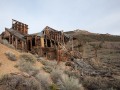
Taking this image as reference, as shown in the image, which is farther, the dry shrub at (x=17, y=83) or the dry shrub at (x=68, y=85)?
the dry shrub at (x=68, y=85)

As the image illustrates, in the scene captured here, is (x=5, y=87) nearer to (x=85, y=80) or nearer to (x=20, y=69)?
(x=20, y=69)

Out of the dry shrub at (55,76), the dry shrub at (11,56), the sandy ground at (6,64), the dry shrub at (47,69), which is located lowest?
the dry shrub at (55,76)

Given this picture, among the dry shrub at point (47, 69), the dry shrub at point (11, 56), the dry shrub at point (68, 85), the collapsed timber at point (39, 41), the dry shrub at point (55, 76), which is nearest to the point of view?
the dry shrub at point (68, 85)

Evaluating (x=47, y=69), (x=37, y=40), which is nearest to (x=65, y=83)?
(x=47, y=69)

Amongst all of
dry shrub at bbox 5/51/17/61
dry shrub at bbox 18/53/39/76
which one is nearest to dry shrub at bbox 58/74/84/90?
dry shrub at bbox 18/53/39/76

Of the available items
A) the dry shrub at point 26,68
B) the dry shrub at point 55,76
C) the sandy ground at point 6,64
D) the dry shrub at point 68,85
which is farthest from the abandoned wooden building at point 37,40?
the dry shrub at point 68,85

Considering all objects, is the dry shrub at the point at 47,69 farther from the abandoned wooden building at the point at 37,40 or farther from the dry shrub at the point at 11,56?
the abandoned wooden building at the point at 37,40

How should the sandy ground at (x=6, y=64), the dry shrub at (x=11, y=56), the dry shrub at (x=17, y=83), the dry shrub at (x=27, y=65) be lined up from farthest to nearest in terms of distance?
1. the dry shrub at (x=11, y=56)
2. the dry shrub at (x=27, y=65)
3. the sandy ground at (x=6, y=64)
4. the dry shrub at (x=17, y=83)

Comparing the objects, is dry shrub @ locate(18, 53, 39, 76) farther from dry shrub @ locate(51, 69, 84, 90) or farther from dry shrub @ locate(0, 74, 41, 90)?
dry shrub @ locate(0, 74, 41, 90)

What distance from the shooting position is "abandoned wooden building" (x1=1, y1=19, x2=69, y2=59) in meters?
39.0

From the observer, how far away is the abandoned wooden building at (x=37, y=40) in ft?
128

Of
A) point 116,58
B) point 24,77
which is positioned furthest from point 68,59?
point 116,58

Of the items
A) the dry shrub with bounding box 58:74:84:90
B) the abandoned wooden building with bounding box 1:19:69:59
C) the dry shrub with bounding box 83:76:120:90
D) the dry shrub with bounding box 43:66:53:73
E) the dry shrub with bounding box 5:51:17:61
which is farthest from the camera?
the abandoned wooden building with bounding box 1:19:69:59

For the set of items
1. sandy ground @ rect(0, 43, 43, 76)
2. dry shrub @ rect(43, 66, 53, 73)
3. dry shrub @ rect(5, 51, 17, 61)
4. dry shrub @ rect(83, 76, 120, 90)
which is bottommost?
dry shrub @ rect(83, 76, 120, 90)
